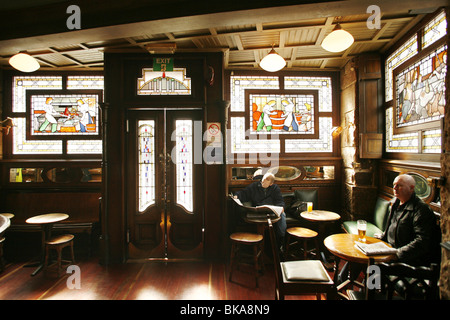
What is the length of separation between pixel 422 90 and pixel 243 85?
10.0 ft

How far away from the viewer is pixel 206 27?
3078 mm

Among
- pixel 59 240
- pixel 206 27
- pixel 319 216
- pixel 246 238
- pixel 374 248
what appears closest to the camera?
pixel 374 248

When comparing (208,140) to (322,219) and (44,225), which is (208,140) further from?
(44,225)

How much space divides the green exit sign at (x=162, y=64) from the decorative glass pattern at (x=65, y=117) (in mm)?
1756

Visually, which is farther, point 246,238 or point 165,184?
point 165,184

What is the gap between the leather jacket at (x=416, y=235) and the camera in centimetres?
259

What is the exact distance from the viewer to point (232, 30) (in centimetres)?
366

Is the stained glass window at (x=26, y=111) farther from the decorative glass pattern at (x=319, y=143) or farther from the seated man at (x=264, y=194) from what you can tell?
the decorative glass pattern at (x=319, y=143)

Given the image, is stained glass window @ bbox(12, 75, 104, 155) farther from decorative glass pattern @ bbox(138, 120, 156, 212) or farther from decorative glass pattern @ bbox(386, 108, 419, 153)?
decorative glass pattern @ bbox(386, 108, 419, 153)

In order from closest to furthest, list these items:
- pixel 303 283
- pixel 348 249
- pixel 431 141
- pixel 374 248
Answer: pixel 303 283, pixel 374 248, pixel 348 249, pixel 431 141

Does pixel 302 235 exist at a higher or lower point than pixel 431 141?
lower

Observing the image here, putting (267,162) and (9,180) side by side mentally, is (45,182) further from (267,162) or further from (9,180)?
(267,162)

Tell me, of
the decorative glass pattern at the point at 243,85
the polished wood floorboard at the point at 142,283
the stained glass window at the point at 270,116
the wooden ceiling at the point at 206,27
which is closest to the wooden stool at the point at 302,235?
the polished wood floorboard at the point at 142,283

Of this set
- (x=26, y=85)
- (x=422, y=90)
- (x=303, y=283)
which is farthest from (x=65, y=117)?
(x=422, y=90)
